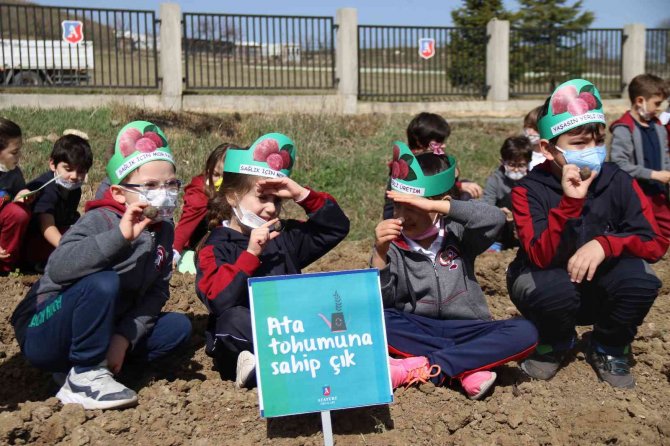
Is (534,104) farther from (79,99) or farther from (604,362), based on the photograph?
(604,362)

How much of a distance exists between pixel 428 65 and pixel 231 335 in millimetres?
13881

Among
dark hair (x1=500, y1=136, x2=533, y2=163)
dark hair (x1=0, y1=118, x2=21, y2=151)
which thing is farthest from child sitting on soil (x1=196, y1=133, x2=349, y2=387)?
dark hair (x1=500, y1=136, x2=533, y2=163)

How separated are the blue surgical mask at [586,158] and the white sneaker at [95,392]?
237cm

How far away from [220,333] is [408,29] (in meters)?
13.6

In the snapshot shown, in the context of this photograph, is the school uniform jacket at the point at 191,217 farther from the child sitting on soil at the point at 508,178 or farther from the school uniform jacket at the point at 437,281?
the child sitting on soil at the point at 508,178

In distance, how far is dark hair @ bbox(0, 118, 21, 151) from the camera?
19.6 feet

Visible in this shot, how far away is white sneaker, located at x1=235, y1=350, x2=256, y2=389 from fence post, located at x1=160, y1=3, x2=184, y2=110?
10.5 m

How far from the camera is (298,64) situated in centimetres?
1565

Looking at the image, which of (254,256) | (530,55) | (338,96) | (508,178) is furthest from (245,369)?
(530,55)

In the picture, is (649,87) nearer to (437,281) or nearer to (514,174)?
(514,174)

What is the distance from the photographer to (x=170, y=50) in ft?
46.1

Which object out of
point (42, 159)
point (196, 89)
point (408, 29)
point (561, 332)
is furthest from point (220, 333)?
point (408, 29)

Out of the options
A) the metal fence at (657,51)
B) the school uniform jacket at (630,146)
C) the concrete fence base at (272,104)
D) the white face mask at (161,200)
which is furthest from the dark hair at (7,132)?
A: the metal fence at (657,51)

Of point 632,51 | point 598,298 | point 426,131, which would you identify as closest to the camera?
point 598,298
